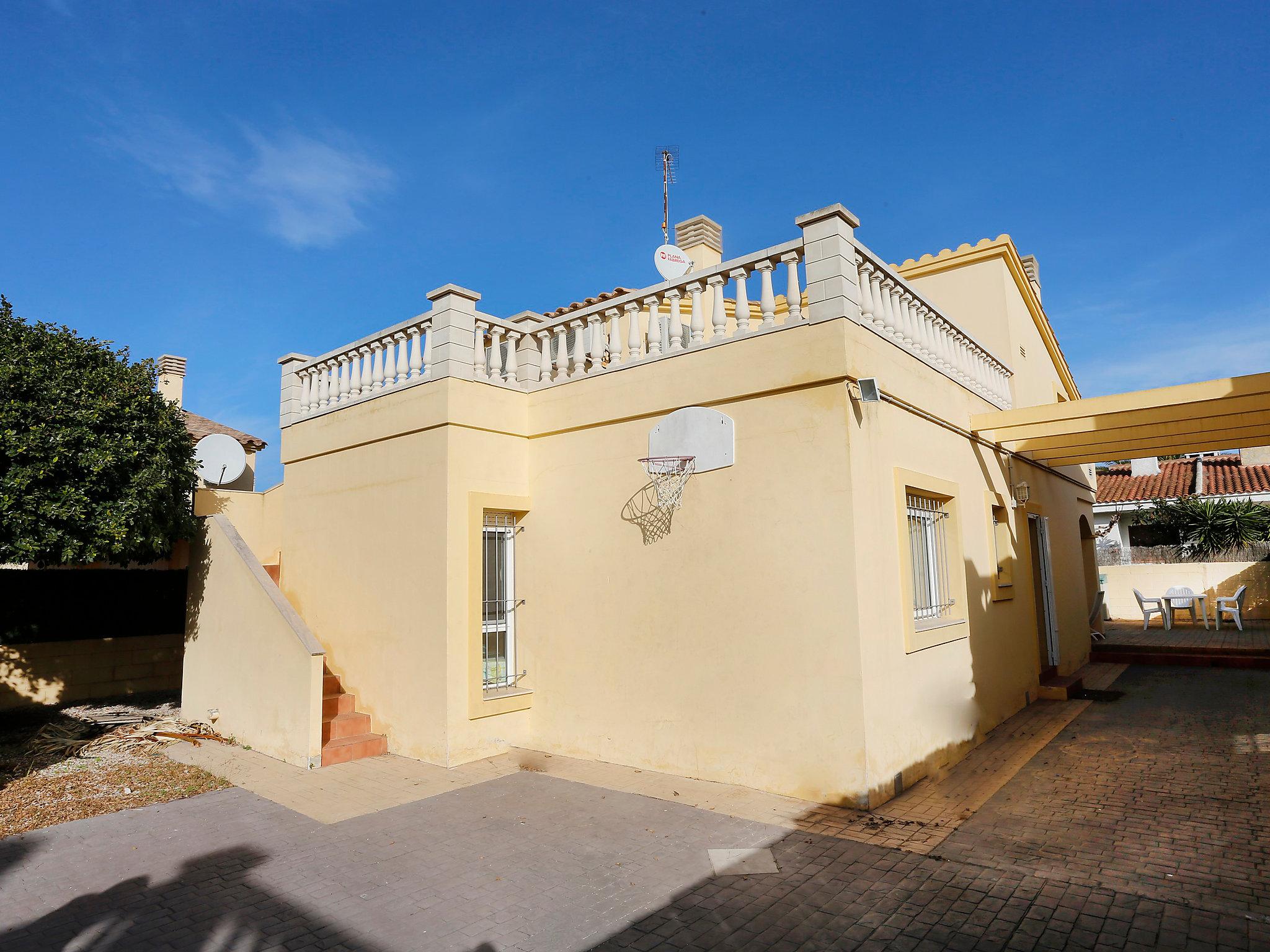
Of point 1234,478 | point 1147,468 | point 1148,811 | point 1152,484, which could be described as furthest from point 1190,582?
point 1148,811

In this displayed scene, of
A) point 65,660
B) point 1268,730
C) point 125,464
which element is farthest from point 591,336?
point 65,660

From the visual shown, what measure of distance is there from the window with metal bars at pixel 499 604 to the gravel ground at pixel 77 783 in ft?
7.98

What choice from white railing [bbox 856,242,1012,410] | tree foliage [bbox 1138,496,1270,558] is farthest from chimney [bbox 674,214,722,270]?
tree foliage [bbox 1138,496,1270,558]

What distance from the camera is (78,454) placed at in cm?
710

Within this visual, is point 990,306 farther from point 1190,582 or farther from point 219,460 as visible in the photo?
point 1190,582

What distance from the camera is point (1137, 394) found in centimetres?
746

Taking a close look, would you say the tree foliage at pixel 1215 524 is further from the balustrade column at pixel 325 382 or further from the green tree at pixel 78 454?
the green tree at pixel 78 454

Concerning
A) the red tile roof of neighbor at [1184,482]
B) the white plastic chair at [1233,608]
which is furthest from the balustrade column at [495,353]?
the red tile roof of neighbor at [1184,482]

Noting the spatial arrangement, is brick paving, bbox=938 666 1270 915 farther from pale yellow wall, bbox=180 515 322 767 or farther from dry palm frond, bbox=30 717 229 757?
dry palm frond, bbox=30 717 229 757

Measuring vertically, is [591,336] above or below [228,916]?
above

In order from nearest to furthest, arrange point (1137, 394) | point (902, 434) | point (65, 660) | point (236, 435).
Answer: point (902, 434)
point (1137, 394)
point (65, 660)
point (236, 435)

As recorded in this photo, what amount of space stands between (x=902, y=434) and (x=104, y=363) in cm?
789

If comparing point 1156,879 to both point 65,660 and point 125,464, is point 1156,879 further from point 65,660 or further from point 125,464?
point 65,660

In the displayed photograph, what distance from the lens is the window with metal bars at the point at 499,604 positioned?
291 inches
